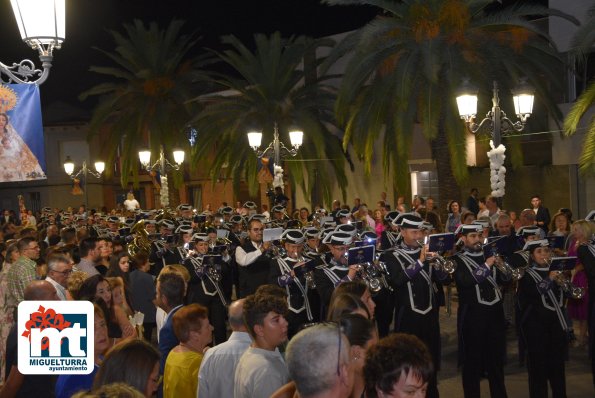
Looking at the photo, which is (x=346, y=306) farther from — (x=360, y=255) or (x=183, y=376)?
(x=360, y=255)

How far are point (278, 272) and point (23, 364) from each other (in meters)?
5.40

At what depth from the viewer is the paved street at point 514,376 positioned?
862 centimetres

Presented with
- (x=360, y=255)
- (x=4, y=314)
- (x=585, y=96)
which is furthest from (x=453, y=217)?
(x=4, y=314)

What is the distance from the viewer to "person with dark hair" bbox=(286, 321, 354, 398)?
340 cm

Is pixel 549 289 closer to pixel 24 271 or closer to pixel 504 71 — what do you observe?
pixel 24 271

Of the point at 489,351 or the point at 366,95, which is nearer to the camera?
the point at 489,351

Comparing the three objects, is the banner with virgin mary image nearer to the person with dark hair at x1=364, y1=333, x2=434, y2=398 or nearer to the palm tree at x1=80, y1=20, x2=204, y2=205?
the person with dark hair at x1=364, y1=333, x2=434, y2=398

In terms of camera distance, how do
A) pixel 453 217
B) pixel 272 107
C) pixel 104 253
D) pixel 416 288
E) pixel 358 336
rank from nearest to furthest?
pixel 358 336 < pixel 416 288 < pixel 104 253 < pixel 453 217 < pixel 272 107

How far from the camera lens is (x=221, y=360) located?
4.80 metres

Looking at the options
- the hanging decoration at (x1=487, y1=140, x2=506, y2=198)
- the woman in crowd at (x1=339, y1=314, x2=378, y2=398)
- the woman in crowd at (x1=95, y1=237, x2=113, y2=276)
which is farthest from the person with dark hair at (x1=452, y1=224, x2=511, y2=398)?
the hanging decoration at (x1=487, y1=140, x2=506, y2=198)

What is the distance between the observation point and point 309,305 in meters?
9.72

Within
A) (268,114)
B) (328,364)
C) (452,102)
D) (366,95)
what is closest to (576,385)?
(328,364)

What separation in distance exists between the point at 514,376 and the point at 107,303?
5.32 metres

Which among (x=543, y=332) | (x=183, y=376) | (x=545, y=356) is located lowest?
(x=545, y=356)
